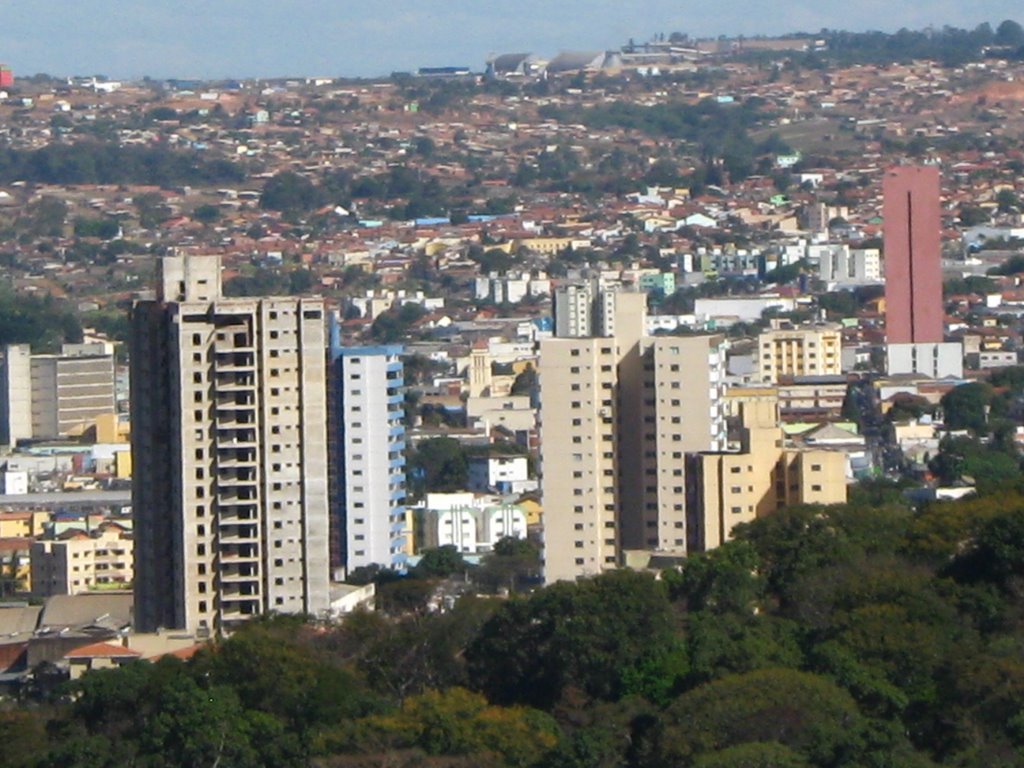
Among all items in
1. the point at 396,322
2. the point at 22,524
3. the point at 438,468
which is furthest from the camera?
the point at 396,322

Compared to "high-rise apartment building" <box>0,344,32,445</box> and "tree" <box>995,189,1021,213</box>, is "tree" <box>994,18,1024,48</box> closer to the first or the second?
"tree" <box>995,189,1021,213</box>

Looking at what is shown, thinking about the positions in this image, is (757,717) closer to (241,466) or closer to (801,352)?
(241,466)

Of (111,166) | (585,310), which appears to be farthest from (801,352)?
(111,166)

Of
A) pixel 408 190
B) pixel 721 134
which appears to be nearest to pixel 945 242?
pixel 408 190

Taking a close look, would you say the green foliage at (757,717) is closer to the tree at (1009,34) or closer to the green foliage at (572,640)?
the green foliage at (572,640)

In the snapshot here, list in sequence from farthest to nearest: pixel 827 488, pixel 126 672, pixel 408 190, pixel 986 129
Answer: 1. pixel 986 129
2. pixel 408 190
3. pixel 827 488
4. pixel 126 672

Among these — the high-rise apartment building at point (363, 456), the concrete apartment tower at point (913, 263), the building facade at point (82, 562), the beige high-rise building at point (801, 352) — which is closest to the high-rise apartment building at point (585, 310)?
the high-rise apartment building at point (363, 456)

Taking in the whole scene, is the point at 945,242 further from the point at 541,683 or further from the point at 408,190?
the point at 541,683
